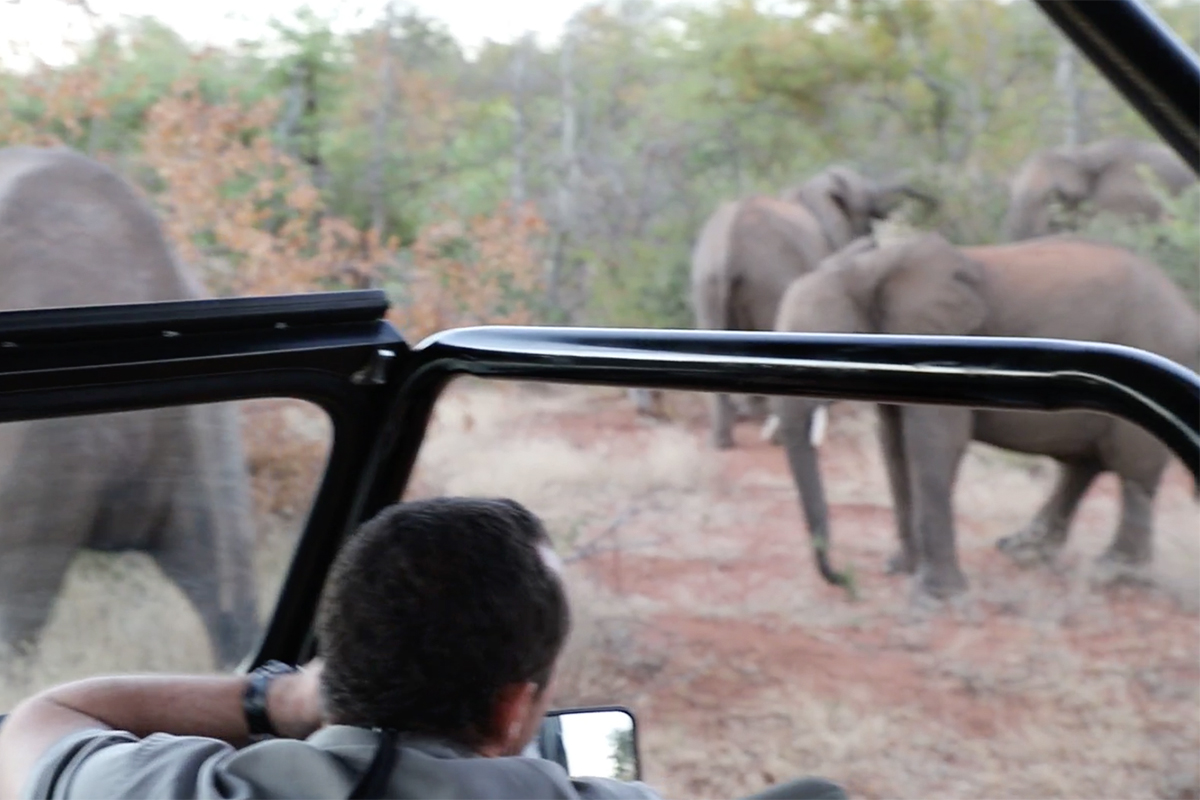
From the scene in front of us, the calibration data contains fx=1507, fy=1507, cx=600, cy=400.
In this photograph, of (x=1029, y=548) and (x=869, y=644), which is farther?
(x=1029, y=548)

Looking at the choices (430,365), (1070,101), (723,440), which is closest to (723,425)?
(723,440)

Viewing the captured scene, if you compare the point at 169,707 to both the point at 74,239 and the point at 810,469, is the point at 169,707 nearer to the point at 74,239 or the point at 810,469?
the point at 74,239

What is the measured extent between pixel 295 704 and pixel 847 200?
6793 millimetres

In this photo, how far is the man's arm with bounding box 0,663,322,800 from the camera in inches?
42.7

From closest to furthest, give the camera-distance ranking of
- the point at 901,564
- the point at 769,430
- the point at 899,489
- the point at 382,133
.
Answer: the point at 901,564, the point at 899,489, the point at 769,430, the point at 382,133

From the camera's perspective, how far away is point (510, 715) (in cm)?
95

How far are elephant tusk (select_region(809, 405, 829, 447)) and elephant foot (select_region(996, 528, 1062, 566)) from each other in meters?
0.75

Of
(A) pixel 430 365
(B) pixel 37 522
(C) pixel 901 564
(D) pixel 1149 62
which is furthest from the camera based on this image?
(C) pixel 901 564

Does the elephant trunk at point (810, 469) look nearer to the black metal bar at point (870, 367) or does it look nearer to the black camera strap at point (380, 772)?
the black metal bar at point (870, 367)

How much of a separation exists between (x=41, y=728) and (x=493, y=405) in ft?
12.5

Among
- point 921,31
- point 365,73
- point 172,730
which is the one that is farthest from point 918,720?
point 921,31

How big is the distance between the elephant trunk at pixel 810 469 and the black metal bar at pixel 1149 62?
13.0 ft

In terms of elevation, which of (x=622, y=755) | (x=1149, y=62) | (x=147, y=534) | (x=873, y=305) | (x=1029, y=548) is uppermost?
(x=1149, y=62)

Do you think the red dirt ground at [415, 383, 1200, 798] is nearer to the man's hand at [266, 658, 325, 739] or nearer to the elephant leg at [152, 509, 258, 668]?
the elephant leg at [152, 509, 258, 668]
